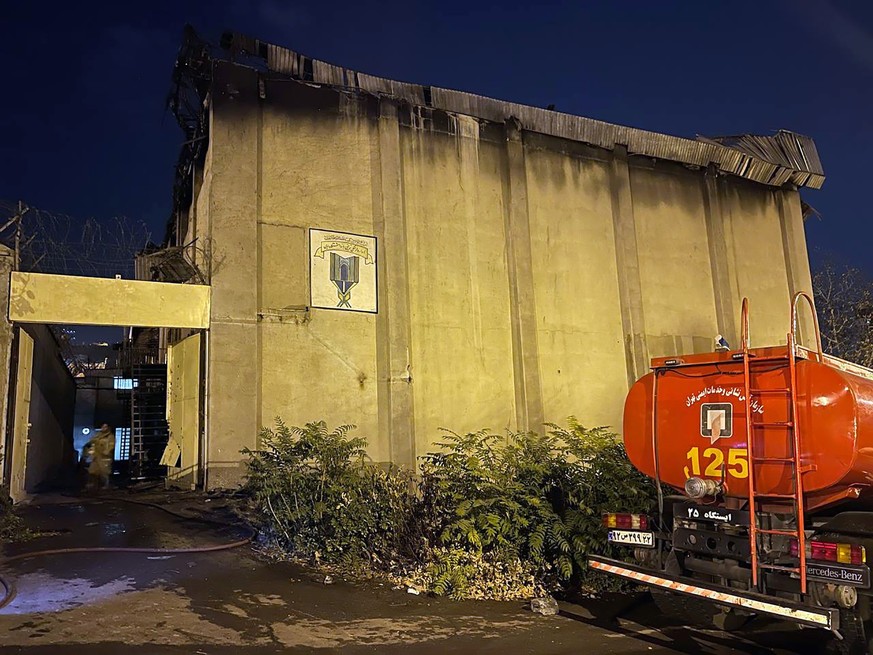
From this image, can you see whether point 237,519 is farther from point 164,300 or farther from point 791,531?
→ point 791,531

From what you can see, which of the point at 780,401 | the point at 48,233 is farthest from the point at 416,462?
the point at 780,401

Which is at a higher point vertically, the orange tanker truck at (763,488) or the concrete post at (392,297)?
the concrete post at (392,297)

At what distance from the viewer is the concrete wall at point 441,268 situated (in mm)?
14266

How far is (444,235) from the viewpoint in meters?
16.7

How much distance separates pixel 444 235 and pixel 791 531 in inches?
495

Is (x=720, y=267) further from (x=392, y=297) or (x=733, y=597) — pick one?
(x=733, y=597)

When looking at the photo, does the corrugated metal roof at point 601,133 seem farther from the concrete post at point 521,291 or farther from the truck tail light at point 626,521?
the truck tail light at point 626,521

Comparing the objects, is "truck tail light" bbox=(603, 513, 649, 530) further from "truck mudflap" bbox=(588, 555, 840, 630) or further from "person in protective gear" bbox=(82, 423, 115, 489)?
"person in protective gear" bbox=(82, 423, 115, 489)

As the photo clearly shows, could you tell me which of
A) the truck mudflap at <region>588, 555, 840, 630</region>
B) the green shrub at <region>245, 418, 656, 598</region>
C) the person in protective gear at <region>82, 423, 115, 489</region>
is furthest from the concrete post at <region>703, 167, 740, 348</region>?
the person in protective gear at <region>82, 423, 115, 489</region>

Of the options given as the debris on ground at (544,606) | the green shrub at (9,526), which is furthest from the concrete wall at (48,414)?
the debris on ground at (544,606)

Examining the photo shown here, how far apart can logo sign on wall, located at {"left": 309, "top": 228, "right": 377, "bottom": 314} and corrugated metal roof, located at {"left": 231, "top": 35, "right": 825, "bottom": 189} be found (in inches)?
151

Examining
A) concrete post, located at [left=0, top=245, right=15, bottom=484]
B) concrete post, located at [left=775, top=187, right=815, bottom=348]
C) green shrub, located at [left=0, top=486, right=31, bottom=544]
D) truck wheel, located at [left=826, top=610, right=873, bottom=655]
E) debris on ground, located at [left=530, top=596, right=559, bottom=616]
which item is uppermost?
concrete post, located at [left=775, top=187, right=815, bottom=348]

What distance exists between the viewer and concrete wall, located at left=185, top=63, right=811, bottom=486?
46.8ft

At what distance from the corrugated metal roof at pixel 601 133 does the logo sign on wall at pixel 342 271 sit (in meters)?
3.84
